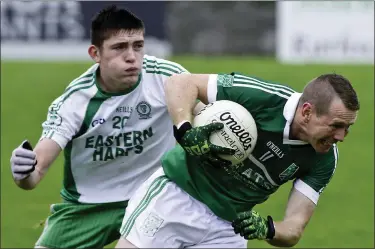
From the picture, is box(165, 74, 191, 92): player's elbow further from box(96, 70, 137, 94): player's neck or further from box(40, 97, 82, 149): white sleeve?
box(40, 97, 82, 149): white sleeve

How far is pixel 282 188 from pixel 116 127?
23.8 ft

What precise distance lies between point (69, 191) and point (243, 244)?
5.82ft

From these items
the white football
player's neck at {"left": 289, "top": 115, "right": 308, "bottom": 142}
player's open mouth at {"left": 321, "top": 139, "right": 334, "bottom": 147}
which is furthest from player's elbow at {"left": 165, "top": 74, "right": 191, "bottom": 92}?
player's open mouth at {"left": 321, "top": 139, "right": 334, "bottom": 147}

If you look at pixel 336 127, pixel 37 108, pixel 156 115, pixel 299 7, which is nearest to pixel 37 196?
pixel 37 108

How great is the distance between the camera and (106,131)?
718 centimetres

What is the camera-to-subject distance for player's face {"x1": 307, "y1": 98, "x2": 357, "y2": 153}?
5.64 m

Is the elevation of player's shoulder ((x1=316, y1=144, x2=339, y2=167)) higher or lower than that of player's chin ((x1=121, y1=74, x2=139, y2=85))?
lower

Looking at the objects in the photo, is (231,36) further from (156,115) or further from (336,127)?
(336,127)

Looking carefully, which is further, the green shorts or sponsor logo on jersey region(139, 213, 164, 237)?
the green shorts

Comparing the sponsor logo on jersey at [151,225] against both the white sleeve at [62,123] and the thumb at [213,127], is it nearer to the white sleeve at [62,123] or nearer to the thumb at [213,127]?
the thumb at [213,127]

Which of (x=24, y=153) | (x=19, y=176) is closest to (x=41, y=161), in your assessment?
(x=19, y=176)

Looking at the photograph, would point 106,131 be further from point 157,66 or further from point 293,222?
point 293,222

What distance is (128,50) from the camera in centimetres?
700

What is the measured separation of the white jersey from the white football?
4.51 feet
